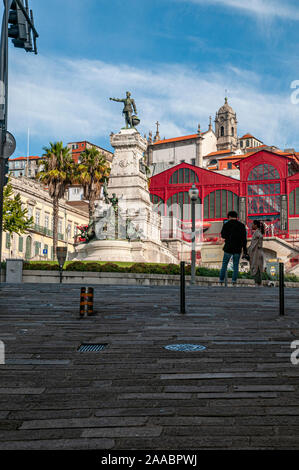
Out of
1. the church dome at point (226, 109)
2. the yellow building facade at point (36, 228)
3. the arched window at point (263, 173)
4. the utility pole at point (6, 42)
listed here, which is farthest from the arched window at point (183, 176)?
the church dome at point (226, 109)

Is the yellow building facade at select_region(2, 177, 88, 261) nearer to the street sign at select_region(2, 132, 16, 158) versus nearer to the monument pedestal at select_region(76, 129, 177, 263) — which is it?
the monument pedestal at select_region(76, 129, 177, 263)

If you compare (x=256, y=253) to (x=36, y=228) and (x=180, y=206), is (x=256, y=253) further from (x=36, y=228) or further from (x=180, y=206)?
(x=180, y=206)

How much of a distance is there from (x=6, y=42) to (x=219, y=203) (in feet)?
195

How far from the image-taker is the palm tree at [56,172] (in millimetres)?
48969

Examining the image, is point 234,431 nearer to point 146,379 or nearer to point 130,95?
point 146,379

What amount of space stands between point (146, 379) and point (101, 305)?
590 cm

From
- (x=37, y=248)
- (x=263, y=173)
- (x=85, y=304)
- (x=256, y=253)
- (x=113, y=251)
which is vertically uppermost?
(x=263, y=173)

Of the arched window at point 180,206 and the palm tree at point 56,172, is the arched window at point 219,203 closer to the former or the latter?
the arched window at point 180,206

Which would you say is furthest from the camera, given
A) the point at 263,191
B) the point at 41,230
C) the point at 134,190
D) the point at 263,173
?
the point at 263,173

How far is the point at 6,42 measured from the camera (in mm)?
12211

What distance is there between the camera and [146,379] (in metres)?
5.79

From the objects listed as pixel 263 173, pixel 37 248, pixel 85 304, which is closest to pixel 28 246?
pixel 37 248

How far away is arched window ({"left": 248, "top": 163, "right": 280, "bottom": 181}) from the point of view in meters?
69.3

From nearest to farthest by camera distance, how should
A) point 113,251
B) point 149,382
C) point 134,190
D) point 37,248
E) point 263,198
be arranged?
point 149,382
point 113,251
point 134,190
point 37,248
point 263,198
